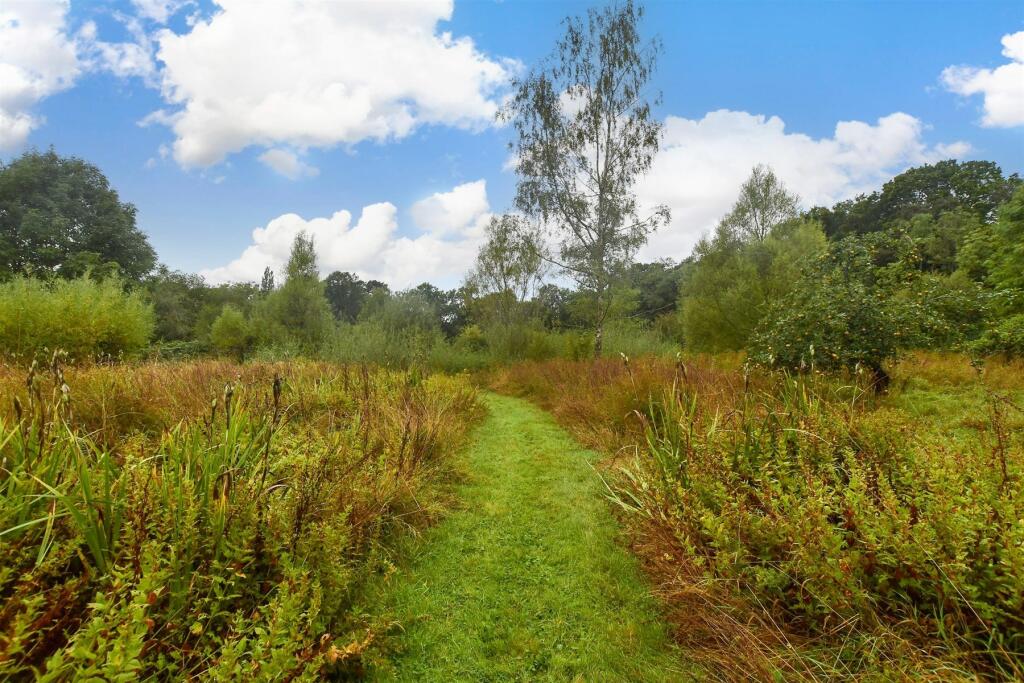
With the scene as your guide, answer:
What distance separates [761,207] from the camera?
26297mm

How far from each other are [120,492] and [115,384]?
11.5 feet

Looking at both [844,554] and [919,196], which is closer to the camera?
[844,554]

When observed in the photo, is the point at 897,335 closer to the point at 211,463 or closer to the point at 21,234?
the point at 211,463

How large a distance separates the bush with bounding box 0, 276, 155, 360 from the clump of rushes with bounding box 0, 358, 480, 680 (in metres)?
6.98

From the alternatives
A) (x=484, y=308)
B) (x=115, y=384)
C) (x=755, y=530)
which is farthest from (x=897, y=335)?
(x=484, y=308)

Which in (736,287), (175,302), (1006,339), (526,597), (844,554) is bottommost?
(526,597)

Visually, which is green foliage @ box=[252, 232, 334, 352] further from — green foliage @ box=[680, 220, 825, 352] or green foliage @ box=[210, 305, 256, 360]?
green foliage @ box=[680, 220, 825, 352]

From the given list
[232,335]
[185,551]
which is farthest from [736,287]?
[232,335]

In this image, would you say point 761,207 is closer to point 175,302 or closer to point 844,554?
point 844,554

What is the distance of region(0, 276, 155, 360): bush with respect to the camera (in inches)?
318

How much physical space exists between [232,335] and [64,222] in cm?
1467

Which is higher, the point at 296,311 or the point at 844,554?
the point at 296,311

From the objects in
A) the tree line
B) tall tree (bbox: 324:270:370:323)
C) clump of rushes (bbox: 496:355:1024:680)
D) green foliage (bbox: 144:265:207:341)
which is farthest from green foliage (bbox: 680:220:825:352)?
tall tree (bbox: 324:270:370:323)

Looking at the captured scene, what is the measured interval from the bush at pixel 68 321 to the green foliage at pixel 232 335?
30.8ft
